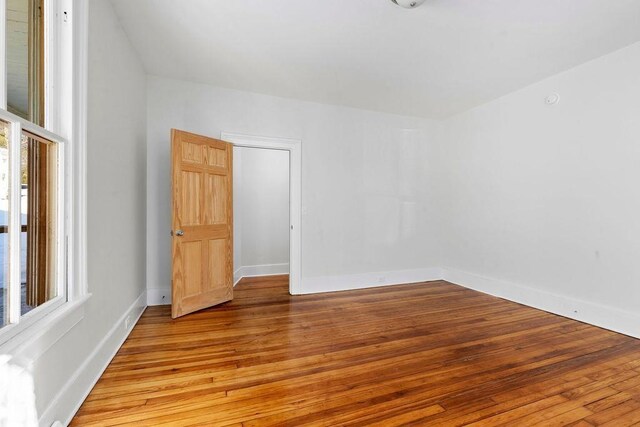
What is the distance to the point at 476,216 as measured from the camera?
4125 mm

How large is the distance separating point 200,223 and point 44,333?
6.60 ft

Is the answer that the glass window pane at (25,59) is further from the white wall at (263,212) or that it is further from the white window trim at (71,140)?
the white wall at (263,212)

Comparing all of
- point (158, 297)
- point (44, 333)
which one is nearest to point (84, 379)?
point (44, 333)

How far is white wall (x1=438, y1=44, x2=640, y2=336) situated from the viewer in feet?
8.72

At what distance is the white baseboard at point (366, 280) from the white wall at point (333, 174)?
0.10 ft

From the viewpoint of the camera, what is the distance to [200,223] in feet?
10.5

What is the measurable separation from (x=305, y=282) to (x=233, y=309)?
105 centimetres

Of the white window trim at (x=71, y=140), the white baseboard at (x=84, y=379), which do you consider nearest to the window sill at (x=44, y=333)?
the white window trim at (x=71, y=140)

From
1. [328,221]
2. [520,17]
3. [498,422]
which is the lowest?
[498,422]

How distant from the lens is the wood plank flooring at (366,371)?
5.13 ft

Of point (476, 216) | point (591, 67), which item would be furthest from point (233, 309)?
point (591, 67)

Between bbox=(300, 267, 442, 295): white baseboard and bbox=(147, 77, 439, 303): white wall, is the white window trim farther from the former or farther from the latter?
bbox=(300, 267, 442, 295): white baseboard

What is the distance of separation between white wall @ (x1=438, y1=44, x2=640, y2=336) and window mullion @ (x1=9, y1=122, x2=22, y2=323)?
450 cm

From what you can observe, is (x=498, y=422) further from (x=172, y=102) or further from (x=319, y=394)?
(x=172, y=102)
